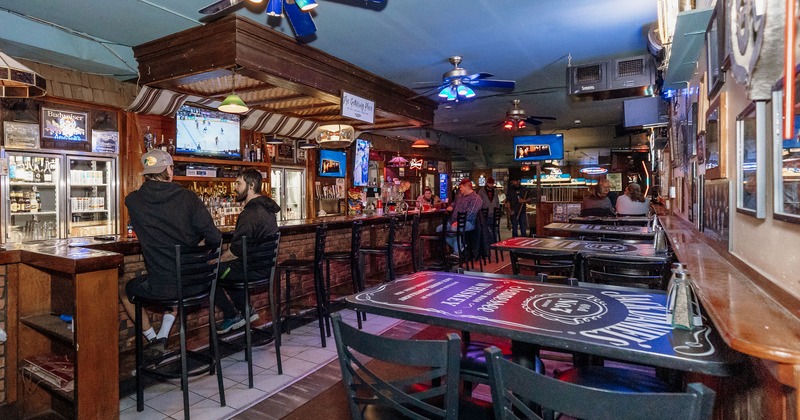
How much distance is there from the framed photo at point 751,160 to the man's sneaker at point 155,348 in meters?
3.79

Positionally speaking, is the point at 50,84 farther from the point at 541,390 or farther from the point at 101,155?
the point at 541,390

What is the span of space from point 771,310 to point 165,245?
3.11m

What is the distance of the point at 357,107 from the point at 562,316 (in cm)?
483

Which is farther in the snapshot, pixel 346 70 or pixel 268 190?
pixel 268 190

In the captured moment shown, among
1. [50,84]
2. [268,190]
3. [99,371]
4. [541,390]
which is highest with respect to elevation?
[50,84]

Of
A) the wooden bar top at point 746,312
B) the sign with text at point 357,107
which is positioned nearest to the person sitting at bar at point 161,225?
the wooden bar top at point 746,312

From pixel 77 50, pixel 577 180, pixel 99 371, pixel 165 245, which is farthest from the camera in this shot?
pixel 577 180

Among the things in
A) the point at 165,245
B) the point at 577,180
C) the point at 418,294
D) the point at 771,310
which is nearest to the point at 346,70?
the point at 165,245

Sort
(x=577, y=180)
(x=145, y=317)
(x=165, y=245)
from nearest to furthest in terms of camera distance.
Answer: (x=165, y=245) < (x=145, y=317) < (x=577, y=180)

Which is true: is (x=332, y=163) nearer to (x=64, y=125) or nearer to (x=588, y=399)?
(x=64, y=125)

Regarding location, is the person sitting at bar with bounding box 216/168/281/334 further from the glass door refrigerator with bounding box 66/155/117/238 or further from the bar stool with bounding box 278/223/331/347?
the glass door refrigerator with bounding box 66/155/117/238

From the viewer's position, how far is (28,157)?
203 inches

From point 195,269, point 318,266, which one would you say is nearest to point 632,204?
point 318,266

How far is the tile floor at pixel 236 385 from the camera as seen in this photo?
2857mm
